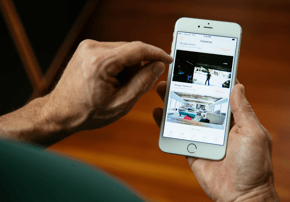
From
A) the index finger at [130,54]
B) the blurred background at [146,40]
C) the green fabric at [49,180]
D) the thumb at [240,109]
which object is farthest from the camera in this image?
the blurred background at [146,40]

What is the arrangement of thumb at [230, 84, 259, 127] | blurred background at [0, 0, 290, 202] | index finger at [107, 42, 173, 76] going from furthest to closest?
1. blurred background at [0, 0, 290, 202]
2. thumb at [230, 84, 259, 127]
3. index finger at [107, 42, 173, 76]

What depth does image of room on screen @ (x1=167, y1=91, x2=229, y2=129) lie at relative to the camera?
59cm

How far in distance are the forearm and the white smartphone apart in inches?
10.1

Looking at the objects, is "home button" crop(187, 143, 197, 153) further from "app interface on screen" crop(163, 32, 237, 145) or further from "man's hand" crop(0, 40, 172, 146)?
"man's hand" crop(0, 40, 172, 146)

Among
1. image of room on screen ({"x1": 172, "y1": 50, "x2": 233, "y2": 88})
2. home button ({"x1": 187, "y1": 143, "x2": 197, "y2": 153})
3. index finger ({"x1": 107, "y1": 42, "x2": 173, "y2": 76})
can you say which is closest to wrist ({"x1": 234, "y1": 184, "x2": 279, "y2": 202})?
home button ({"x1": 187, "y1": 143, "x2": 197, "y2": 153})

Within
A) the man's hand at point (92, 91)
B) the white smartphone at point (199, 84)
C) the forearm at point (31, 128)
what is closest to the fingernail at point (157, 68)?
the man's hand at point (92, 91)

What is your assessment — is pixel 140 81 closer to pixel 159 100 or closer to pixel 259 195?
pixel 259 195

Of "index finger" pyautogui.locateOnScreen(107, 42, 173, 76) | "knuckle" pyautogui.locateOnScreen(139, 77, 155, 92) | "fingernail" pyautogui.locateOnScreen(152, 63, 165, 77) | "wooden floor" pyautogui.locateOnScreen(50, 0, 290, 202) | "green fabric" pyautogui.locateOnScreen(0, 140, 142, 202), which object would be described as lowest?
"wooden floor" pyautogui.locateOnScreen(50, 0, 290, 202)

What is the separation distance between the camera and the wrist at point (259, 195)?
1.68ft

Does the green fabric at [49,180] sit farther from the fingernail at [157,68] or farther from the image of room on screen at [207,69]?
the image of room on screen at [207,69]

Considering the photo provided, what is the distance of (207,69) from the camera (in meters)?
0.60

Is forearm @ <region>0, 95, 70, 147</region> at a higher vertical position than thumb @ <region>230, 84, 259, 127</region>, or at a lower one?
higher

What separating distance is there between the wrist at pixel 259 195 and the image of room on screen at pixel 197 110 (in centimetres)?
16

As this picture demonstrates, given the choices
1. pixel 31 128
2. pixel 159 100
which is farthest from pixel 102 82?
pixel 159 100
